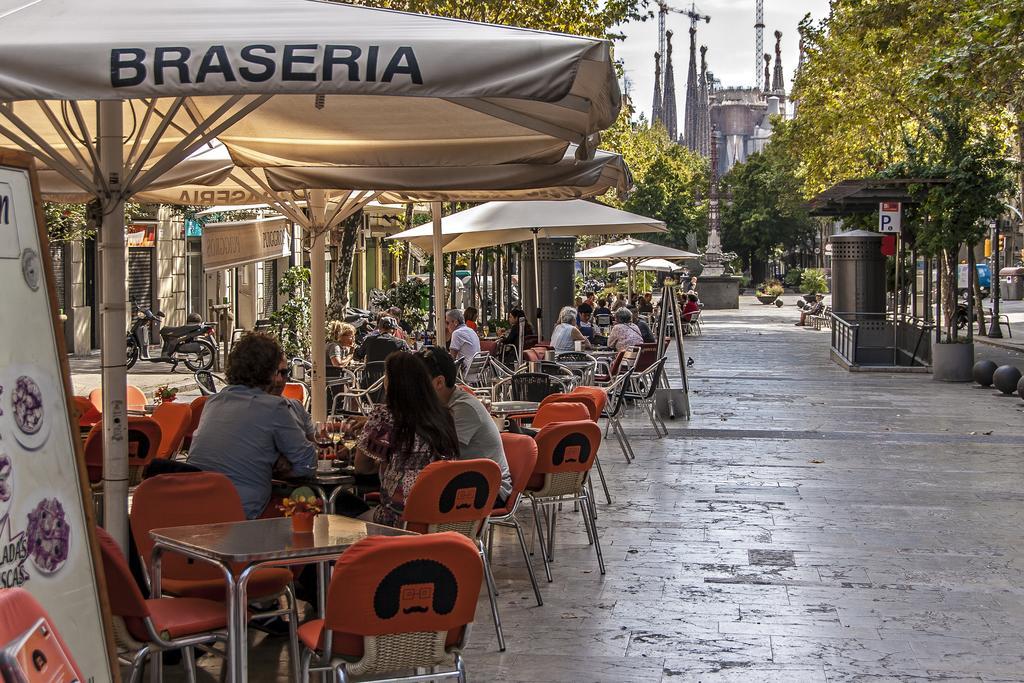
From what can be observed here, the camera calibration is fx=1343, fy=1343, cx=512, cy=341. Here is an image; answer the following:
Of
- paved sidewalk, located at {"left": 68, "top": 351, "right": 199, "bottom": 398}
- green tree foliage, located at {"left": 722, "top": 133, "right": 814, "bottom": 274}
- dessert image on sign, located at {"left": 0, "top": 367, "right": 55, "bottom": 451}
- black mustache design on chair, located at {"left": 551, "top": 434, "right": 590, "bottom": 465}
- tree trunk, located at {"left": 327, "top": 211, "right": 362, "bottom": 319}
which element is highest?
green tree foliage, located at {"left": 722, "top": 133, "right": 814, "bottom": 274}

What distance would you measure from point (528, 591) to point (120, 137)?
11.0ft

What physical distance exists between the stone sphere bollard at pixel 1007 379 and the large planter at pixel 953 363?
1905 mm

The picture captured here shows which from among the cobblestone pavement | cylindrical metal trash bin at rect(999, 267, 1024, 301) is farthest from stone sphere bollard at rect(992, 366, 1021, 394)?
cylindrical metal trash bin at rect(999, 267, 1024, 301)

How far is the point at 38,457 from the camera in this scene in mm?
3785

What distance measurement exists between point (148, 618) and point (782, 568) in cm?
448

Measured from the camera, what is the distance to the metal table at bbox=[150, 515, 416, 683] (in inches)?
180

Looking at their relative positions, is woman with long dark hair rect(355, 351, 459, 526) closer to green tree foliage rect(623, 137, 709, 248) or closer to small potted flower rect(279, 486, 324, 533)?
small potted flower rect(279, 486, 324, 533)

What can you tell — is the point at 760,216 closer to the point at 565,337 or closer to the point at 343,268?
the point at 343,268

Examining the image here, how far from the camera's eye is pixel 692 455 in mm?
13125

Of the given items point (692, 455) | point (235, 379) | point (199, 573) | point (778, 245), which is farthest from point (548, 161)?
point (778, 245)

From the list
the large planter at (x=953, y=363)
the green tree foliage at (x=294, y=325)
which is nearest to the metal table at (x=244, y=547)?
the green tree foliage at (x=294, y=325)

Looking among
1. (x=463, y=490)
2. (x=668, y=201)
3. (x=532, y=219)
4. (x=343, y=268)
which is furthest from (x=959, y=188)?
(x=668, y=201)

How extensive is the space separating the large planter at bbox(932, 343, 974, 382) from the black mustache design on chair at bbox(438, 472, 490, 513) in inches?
688

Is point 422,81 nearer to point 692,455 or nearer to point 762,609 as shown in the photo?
point 762,609
